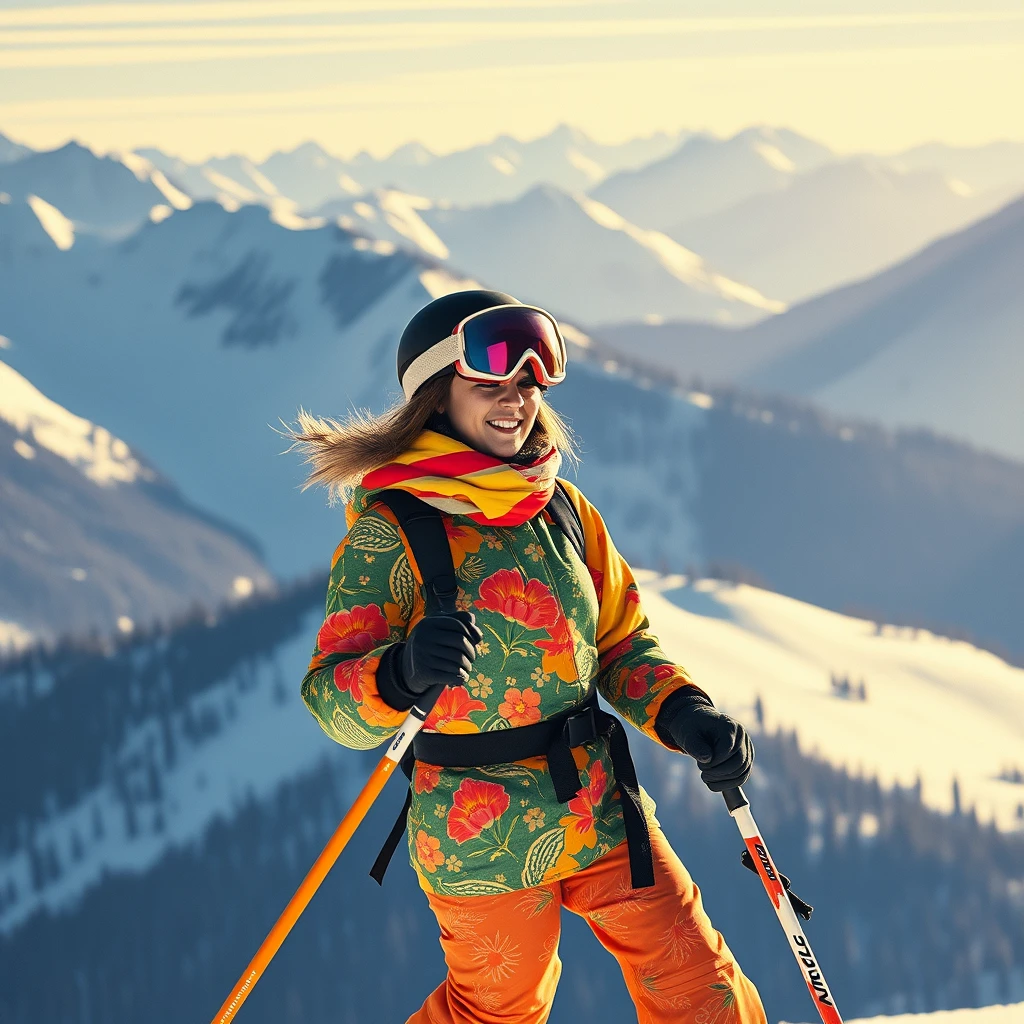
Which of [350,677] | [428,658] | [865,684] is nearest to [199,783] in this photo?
[865,684]

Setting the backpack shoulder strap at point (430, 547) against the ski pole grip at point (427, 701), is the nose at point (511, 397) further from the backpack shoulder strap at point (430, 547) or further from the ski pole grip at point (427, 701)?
the ski pole grip at point (427, 701)

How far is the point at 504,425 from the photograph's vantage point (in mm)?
5141

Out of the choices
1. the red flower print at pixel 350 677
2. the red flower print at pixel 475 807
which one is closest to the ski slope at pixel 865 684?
the red flower print at pixel 475 807

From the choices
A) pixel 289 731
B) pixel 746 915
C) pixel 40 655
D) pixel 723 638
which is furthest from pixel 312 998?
pixel 40 655

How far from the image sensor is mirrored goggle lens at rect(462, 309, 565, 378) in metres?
5.12

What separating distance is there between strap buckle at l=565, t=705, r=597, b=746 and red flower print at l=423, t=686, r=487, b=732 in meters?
0.32

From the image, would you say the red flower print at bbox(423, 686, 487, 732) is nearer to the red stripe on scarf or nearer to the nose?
the red stripe on scarf

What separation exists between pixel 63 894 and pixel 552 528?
135 metres

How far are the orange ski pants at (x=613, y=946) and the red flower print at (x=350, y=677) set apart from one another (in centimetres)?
92

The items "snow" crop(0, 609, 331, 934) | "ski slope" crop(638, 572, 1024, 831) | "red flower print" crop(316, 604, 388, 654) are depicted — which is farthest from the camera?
"snow" crop(0, 609, 331, 934)

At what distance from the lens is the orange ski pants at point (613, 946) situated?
16.0 ft

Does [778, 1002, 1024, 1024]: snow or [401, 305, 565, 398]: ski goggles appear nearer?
[401, 305, 565, 398]: ski goggles

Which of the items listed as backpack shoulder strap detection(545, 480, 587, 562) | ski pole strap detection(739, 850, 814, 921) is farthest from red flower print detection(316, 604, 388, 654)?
ski pole strap detection(739, 850, 814, 921)

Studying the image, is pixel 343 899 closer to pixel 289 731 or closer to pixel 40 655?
pixel 289 731
